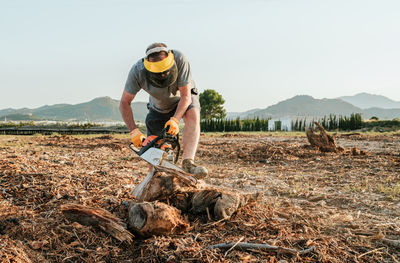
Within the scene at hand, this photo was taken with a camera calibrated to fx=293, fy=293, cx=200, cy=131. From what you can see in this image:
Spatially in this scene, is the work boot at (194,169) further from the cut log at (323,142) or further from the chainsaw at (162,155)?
the cut log at (323,142)

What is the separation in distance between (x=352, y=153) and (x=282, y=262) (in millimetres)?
6767

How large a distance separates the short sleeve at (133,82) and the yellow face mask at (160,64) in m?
0.26

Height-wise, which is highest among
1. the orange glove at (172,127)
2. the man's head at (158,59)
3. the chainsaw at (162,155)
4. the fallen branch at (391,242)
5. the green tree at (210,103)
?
the green tree at (210,103)

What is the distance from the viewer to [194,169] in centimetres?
325

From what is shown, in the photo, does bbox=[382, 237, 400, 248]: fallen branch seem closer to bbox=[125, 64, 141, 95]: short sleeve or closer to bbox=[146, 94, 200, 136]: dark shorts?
bbox=[146, 94, 200, 136]: dark shorts

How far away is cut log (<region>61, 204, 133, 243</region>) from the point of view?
212 centimetres

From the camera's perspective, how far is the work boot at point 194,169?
3.18 m

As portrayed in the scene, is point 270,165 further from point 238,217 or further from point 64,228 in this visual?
point 64,228

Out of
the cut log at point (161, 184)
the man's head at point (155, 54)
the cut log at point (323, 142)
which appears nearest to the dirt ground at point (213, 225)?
the cut log at point (161, 184)

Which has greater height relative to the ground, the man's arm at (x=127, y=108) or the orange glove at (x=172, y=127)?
the man's arm at (x=127, y=108)

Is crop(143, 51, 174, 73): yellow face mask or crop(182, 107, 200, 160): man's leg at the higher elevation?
crop(143, 51, 174, 73): yellow face mask

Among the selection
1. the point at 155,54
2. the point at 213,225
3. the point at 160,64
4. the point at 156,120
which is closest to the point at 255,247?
the point at 213,225

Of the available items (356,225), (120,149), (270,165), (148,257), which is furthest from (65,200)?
(120,149)

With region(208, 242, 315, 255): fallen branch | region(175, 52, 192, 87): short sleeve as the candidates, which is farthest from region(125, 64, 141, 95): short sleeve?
region(208, 242, 315, 255): fallen branch
